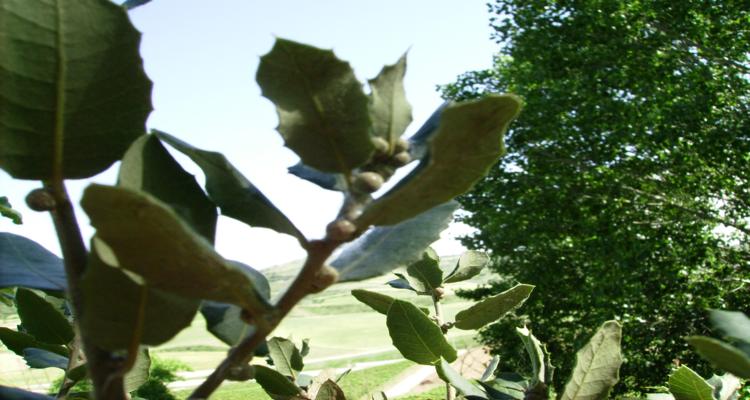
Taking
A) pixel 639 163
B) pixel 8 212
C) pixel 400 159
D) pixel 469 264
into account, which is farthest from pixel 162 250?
pixel 639 163

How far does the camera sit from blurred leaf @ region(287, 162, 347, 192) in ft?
1.85

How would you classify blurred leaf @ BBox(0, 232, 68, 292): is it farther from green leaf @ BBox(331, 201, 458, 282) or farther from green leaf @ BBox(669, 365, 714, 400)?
green leaf @ BBox(669, 365, 714, 400)

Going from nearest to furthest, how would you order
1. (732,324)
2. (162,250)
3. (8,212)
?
(162,250) → (732,324) → (8,212)

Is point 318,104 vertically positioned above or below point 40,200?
above

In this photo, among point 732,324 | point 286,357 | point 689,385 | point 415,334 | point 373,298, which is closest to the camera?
point 732,324

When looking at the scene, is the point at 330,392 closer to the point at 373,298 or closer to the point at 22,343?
the point at 373,298

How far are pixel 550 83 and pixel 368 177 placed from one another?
12.1 meters

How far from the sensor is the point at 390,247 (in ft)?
1.72

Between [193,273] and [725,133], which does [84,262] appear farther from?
[725,133]

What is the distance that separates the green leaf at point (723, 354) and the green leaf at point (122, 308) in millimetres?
347

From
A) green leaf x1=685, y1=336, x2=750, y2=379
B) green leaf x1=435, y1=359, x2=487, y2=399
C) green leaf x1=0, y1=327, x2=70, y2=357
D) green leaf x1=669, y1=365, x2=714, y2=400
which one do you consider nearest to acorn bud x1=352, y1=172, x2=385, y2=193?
green leaf x1=685, y1=336, x2=750, y2=379

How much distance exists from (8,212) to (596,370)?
8.15 ft

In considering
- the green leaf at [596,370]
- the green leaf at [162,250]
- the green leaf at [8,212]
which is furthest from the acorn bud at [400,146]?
the green leaf at [8,212]

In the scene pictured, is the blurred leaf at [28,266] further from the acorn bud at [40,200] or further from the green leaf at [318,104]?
the green leaf at [318,104]
